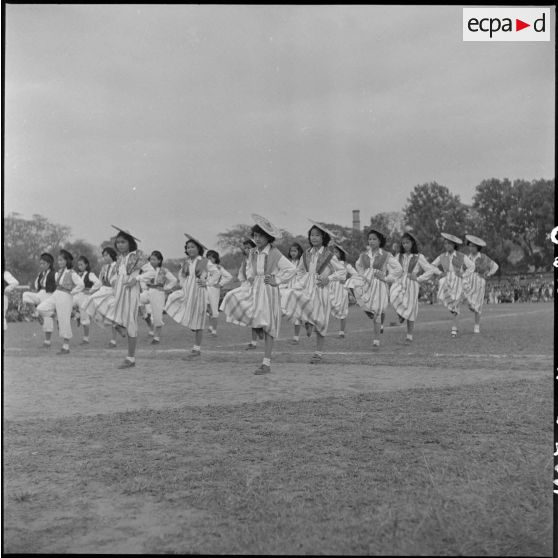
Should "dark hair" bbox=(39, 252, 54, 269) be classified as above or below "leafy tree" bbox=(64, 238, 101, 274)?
below

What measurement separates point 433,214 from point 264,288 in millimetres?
→ 40340

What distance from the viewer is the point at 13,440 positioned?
4594 millimetres

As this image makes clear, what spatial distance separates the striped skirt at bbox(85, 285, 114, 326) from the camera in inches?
377

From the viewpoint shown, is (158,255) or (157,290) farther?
(157,290)

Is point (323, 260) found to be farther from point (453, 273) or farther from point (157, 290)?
point (157, 290)

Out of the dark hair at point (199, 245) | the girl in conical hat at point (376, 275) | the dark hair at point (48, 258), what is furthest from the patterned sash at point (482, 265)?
the dark hair at point (48, 258)

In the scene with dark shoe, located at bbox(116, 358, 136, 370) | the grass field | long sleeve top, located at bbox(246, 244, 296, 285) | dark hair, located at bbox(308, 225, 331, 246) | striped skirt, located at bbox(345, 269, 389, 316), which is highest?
dark hair, located at bbox(308, 225, 331, 246)

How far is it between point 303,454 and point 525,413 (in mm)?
2117

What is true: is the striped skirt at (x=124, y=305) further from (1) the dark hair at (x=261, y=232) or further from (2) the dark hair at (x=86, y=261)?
(2) the dark hair at (x=86, y=261)

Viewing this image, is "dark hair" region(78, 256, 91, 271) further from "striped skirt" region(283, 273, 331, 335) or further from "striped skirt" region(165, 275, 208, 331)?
"striped skirt" region(283, 273, 331, 335)

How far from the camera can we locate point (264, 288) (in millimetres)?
8289

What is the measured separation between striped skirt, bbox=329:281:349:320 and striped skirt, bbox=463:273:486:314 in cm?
249

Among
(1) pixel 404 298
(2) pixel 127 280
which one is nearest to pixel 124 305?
(2) pixel 127 280

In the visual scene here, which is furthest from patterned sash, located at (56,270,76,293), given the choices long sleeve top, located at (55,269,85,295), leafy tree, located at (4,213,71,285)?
leafy tree, located at (4,213,71,285)
